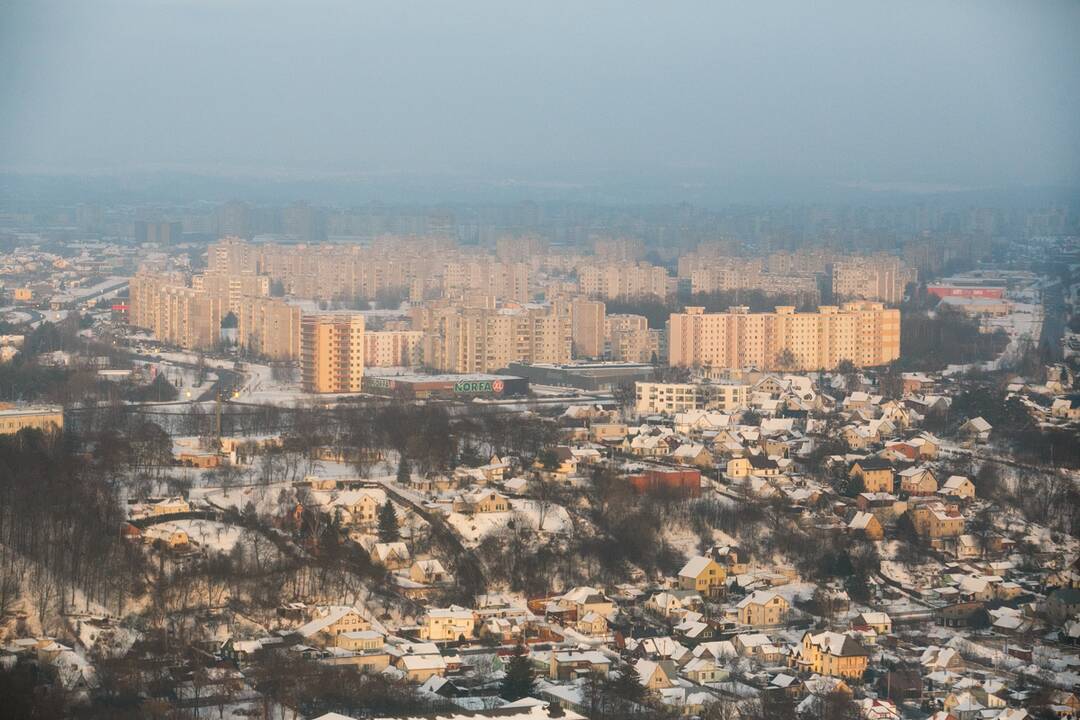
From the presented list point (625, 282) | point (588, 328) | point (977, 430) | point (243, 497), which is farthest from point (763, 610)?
point (625, 282)

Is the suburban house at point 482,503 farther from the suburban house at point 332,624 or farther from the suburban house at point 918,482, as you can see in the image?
the suburban house at point 918,482

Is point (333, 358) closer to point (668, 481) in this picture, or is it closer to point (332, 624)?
point (668, 481)

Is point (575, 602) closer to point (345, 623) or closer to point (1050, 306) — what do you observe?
point (345, 623)

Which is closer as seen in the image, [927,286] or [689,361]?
[689,361]

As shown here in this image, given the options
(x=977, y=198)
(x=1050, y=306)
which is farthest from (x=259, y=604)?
(x=977, y=198)

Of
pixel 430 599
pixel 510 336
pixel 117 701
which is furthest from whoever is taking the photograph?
pixel 510 336

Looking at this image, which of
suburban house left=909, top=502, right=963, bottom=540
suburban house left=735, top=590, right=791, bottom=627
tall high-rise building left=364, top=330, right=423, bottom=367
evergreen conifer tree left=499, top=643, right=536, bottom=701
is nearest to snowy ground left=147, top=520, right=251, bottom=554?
evergreen conifer tree left=499, top=643, right=536, bottom=701
